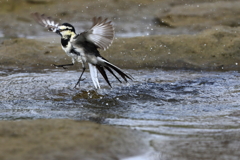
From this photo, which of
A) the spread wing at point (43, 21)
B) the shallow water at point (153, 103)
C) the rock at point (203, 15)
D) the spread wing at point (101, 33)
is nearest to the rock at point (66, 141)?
the shallow water at point (153, 103)

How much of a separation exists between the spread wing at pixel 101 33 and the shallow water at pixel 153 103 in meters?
0.69

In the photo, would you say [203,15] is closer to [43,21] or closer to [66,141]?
[43,21]

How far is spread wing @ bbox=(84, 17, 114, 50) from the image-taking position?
4.93 metres

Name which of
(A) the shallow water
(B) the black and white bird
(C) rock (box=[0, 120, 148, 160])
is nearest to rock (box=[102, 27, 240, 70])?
(A) the shallow water

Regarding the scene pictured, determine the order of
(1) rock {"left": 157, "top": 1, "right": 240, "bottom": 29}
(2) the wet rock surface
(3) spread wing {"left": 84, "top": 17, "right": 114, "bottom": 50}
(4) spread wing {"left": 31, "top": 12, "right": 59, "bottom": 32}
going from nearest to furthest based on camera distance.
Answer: (2) the wet rock surface → (3) spread wing {"left": 84, "top": 17, "right": 114, "bottom": 50} → (4) spread wing {"left": 31, "top": 12, "right": 59, "bottom": 32} → (1) rock {"left": 157, "top": 1, "right": 240, "bottom": 29}

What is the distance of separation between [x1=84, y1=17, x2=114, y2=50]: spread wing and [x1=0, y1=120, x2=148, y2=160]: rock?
1.58 metres

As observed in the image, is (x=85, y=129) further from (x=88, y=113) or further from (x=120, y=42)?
(x=120, y=42)

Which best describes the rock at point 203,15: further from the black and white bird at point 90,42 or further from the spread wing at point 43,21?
the black and white bird at point 90,42

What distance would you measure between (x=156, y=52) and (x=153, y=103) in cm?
266

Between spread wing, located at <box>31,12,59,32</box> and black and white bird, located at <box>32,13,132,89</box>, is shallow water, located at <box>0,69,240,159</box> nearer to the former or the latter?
black and white bird, located at <box>32,13,132,89</box>

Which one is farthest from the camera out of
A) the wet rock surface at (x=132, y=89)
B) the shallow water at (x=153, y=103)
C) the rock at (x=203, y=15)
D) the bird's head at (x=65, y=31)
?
the rock at (x=203, y=15)

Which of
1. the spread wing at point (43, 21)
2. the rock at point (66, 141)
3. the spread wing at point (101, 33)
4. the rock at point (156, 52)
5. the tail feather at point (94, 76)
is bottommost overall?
the rock at point (66, 141)

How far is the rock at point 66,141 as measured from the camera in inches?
118

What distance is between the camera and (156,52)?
7582 mm
